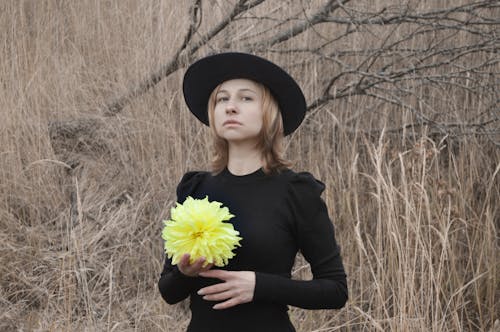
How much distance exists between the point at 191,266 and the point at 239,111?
40 cm

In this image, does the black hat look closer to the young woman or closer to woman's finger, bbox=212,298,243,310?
the young woman

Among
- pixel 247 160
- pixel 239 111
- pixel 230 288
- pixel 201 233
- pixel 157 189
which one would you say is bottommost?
pixel 157 189

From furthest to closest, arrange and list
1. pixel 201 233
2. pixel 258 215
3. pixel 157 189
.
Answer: pixel 157 189, pixel 258 215, pixel 201 233

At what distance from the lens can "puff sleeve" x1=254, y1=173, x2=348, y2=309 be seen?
1.47 metres

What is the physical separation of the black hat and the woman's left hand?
1.47 feet

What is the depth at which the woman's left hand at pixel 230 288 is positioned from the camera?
4.58ft

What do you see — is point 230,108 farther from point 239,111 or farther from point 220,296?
point 220,296

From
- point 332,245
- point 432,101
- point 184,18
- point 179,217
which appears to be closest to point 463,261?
point 432,101

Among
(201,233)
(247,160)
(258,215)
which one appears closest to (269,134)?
(247,160)

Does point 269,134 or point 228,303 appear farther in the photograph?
point 269,134

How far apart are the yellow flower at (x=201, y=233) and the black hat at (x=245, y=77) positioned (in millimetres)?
369

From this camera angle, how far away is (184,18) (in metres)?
4.40

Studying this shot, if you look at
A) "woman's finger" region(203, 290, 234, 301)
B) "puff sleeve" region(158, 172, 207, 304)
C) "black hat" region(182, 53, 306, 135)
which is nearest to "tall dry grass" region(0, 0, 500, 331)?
"black hat" region(182, 53, 306, 135)

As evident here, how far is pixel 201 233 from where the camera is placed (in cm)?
133
